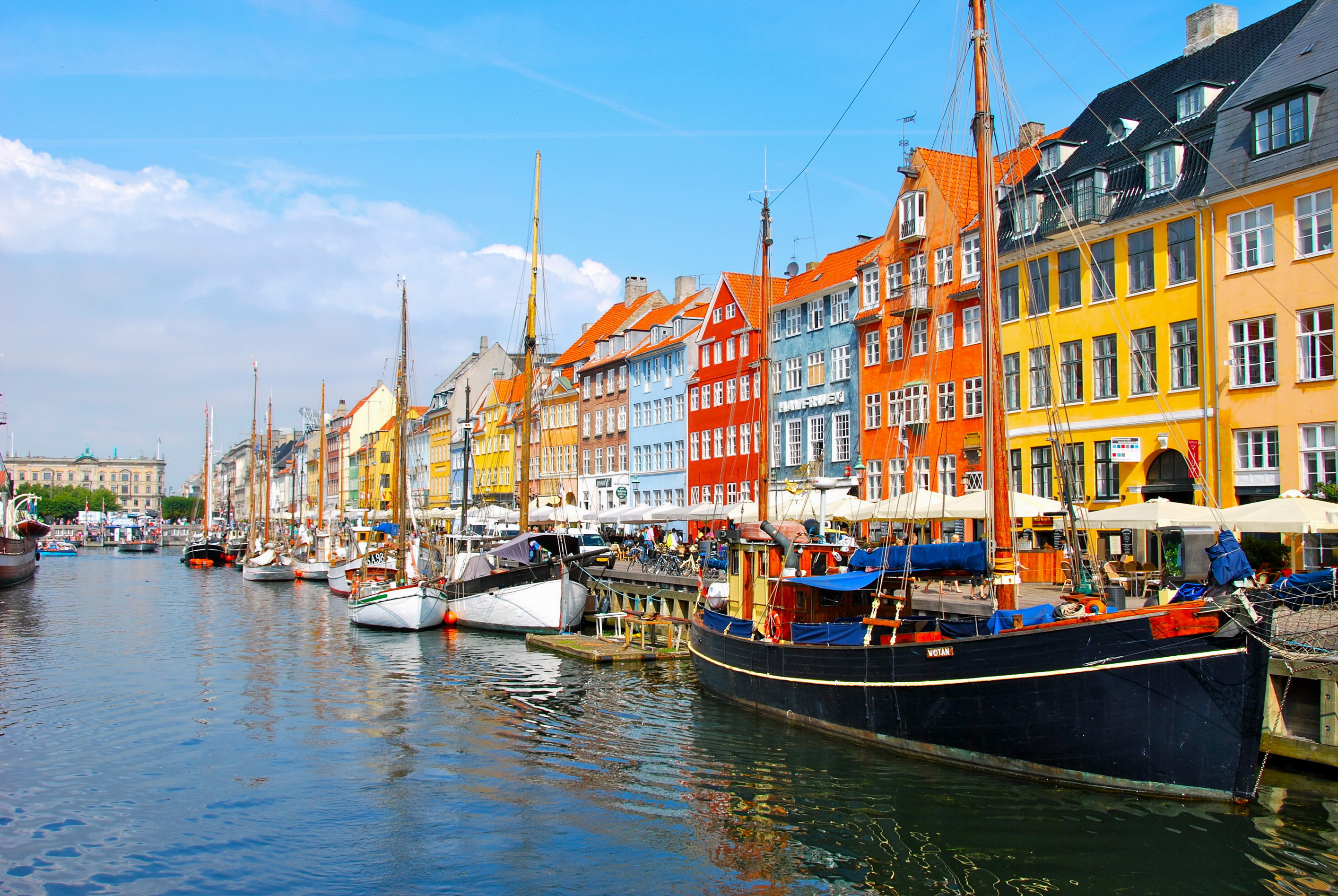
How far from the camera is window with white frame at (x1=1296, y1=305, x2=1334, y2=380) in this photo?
2970cm

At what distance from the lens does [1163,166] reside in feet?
116

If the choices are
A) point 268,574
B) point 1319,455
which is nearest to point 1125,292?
point 1319,455

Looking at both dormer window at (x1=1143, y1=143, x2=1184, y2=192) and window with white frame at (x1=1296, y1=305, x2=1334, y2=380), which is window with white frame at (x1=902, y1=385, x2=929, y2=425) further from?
window with white frame at (x1=1296, y1=305, x2=1334, y2=380)

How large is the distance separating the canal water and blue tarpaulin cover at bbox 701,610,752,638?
1773 mm

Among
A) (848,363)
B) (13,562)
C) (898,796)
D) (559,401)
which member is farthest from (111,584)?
(898,796)


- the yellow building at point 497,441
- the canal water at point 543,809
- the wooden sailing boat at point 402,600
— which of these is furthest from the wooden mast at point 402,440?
the yellow building at point 497,441

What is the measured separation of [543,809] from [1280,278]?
2683cm

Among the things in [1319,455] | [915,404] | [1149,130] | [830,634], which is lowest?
[830,634]

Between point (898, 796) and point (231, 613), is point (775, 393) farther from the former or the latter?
point (898, 796)

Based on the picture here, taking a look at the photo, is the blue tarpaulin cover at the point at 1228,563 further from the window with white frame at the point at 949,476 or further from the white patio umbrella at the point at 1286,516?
the window with white frame at the point at 949,476

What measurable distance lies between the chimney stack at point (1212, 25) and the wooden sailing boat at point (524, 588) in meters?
29.2

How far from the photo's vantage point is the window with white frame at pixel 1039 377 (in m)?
39.1

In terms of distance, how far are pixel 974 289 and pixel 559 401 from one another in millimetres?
47432

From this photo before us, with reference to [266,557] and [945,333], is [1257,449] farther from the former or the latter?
[266,557]
